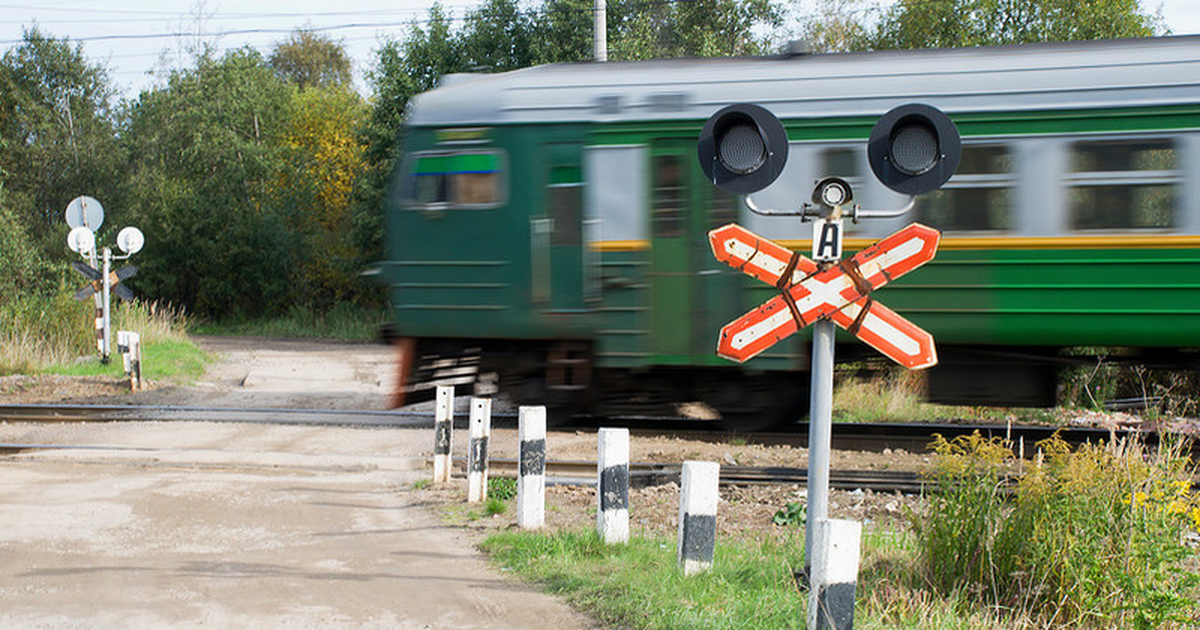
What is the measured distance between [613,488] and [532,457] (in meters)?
0.89

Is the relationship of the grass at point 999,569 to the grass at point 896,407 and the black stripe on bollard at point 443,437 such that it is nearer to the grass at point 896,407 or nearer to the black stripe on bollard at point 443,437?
the black stripe on bollard at point 443,437

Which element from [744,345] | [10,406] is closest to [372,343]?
[10,406]

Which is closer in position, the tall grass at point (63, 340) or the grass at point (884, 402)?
the grass at point (884, 402)

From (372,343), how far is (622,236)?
18.7 meters

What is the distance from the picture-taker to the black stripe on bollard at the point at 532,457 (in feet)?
23.1

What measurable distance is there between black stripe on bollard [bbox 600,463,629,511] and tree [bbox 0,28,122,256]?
41700 mm

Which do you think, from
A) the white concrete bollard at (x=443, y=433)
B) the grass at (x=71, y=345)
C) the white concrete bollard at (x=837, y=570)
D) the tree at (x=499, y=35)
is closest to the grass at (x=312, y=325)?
the tree at (x=499, y=35)

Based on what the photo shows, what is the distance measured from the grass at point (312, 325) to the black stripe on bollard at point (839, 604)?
26.4m

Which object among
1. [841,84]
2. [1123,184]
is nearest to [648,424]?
[841,84]

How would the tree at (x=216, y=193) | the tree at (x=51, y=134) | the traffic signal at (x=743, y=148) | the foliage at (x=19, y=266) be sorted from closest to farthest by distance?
the traffic signal at (x=743, y=148) → the foliage at (x=19, y=266) → the tree at (x=216, y=193) → the tree at (x=51, y=134)

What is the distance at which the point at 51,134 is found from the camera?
148 ft

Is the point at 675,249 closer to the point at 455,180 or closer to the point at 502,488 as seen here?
the point at 455,180

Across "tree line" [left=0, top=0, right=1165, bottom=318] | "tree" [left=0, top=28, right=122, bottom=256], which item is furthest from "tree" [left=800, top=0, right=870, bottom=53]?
"tree" [left=0, top=28, right=122, bottom=256]

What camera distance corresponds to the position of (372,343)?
28141 mm
